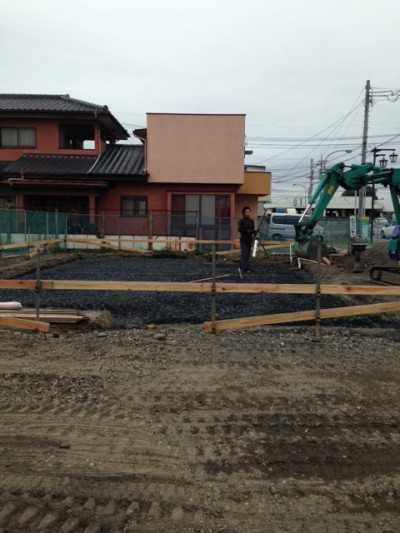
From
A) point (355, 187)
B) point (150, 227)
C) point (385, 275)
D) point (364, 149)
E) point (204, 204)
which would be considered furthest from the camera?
point (364, 149)

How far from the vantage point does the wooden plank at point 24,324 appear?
707 centimetres

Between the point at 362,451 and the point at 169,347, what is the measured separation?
328 cm

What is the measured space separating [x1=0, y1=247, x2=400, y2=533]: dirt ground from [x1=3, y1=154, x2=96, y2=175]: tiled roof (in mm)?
21060

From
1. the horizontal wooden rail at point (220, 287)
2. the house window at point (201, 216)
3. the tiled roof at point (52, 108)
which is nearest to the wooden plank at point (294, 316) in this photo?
the horizontal wooden rail at point (220, 287)

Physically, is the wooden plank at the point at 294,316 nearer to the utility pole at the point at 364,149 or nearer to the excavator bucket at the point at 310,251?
the excavator bucket at the point at 310,251

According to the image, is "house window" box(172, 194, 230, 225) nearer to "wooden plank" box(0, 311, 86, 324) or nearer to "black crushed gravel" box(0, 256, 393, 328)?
"black crushed gravel" box(0, 256, 393, 328)

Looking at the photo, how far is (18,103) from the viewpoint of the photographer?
28.0 metres

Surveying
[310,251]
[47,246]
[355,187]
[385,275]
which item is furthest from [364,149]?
[47,246]

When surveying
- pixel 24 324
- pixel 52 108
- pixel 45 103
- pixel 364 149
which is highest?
pixel 45 103

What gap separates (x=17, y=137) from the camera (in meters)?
27.9

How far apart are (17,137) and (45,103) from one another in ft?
8.36

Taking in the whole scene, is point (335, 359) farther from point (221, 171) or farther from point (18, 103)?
point (18, 103)

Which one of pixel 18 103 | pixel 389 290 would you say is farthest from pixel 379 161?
pixel 389 290

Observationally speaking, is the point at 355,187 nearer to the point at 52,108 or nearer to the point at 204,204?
the point at 204,204
